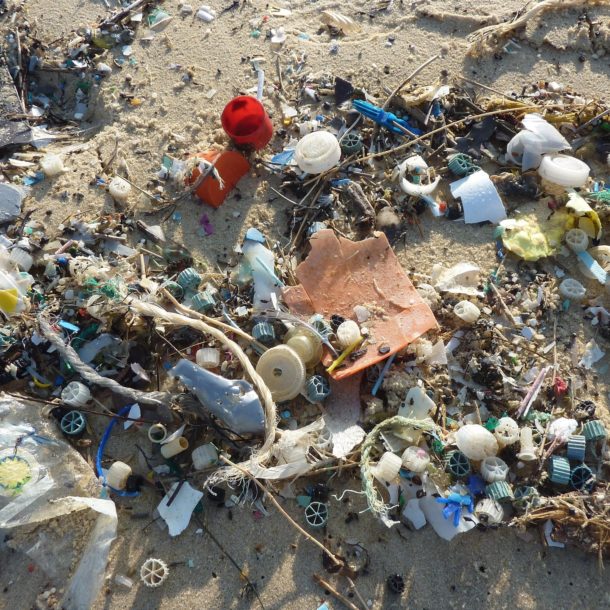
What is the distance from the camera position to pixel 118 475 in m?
2.81

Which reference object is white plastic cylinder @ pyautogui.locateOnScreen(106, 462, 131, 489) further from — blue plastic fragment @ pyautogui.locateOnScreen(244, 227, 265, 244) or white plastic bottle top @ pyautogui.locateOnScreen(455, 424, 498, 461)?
white plastic bottle top @ pyautogui.locateOnScreen(455, 424, 498, 461)

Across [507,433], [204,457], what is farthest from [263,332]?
[507,433]

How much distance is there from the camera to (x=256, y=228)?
3.54 metres

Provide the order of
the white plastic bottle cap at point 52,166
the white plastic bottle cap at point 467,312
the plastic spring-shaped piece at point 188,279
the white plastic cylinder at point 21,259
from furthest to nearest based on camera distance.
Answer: the white plastic bottle cap at point 52,166
the white plastic cylinder at point 21,259
the plastic spring-shaped piece at point 188,279
the white plastic bottle cap at point 467,312

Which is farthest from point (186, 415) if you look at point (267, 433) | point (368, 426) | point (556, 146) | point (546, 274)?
point (556, 146)

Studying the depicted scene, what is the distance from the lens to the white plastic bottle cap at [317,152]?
11.5ft

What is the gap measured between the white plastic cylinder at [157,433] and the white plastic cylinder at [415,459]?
45.0 inches

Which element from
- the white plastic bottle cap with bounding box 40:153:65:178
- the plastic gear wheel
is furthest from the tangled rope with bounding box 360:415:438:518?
the white plastic bottle cap with bounding box 40:153:65:178

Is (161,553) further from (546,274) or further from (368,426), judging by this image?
(546,274)

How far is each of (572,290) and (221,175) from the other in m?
2.09

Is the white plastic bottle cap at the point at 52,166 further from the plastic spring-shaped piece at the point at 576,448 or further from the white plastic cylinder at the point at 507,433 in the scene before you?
the plastic spring-shaped piece at the point at 576,448

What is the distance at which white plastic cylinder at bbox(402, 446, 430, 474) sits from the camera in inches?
109

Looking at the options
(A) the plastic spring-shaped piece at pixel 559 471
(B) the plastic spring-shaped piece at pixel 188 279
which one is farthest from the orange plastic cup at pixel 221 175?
(A) the plastic spring-shaped piece at pixel 559 471

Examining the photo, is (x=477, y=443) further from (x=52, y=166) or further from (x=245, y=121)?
(x=52, y=166)
